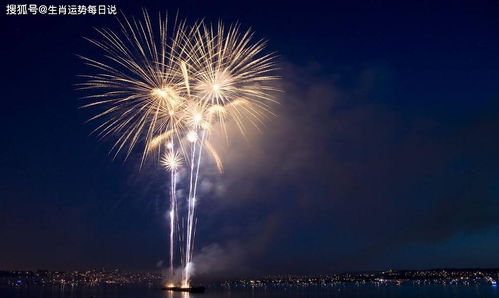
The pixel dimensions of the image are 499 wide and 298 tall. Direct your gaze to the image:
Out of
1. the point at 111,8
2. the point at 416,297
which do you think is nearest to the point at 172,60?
the point at 111,8

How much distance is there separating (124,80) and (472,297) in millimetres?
111823

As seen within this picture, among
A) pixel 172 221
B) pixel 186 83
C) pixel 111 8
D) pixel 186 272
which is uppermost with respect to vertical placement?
pixel 111 8

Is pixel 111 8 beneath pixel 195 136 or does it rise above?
above

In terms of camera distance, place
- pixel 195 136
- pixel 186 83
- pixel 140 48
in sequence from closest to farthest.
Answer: pixel 140 48, pixel 186 83, pixel 195 136

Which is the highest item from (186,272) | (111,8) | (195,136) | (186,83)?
(111,8)

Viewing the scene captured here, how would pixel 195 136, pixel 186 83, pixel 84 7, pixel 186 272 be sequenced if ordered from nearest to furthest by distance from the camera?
pixel 84 7
pixel 186 83
pixel 195 136
pixel 186 272

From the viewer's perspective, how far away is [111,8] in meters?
20.2

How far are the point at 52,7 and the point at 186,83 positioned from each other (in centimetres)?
688

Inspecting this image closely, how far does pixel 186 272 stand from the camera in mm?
32188

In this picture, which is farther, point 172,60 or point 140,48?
point 172,60

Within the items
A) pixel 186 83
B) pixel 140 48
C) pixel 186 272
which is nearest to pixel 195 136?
pixel 186 83

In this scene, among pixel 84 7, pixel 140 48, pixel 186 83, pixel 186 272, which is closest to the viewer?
pixel 140 48

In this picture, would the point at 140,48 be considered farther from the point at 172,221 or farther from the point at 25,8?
the point at 172,221

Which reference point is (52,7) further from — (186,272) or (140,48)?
(186,272)
